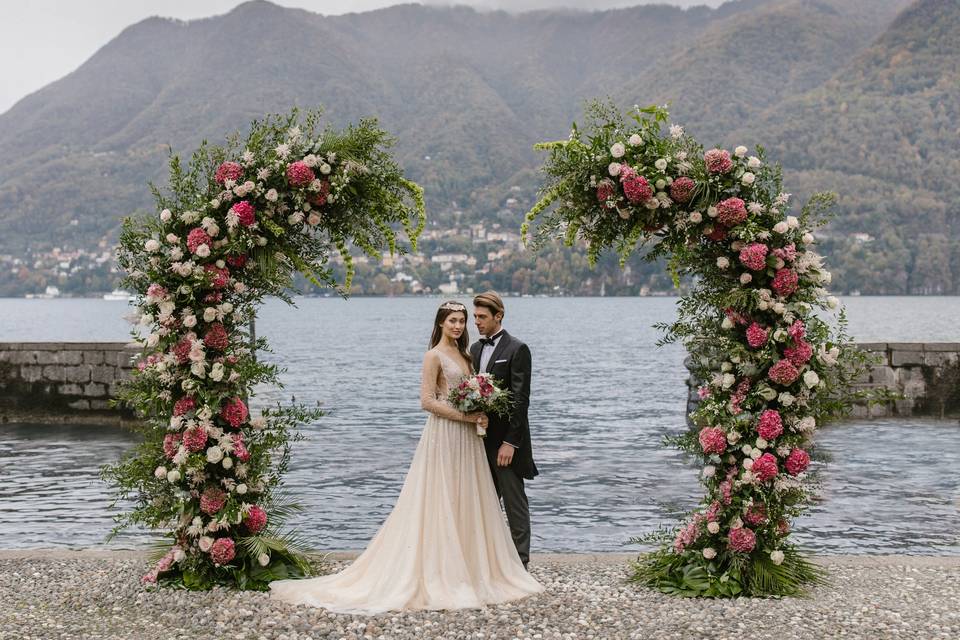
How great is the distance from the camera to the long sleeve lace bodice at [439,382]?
7711mm

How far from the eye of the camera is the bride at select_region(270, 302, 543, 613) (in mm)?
7520

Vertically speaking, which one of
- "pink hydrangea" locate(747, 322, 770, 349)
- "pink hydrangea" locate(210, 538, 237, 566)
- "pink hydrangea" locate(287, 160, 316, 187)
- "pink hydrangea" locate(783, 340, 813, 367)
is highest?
"pink hydrangea" locate(287, 160, 316, 187)

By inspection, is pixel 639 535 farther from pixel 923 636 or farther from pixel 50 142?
pixel 50 142

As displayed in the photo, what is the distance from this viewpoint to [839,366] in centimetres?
815

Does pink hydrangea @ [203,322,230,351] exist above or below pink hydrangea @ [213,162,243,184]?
below

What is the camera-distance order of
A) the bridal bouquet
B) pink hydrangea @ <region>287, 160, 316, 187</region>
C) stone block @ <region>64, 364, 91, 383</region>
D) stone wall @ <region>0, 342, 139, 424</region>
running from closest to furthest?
the bridal bouquet
pink hydrangea @ <region>287, 160, 316, 187</region>
stone wall @ <region>0, 342, 139, 424</region>
stone block @ <region>64, 364, 91, 383</region>

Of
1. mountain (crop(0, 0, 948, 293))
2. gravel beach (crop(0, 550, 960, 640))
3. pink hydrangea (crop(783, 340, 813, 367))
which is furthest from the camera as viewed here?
mountain (crop(0, 0, 948, 293))

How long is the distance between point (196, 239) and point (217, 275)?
33 cm

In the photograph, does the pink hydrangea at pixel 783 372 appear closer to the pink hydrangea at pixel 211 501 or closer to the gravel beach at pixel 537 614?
the gravel beach at pixel 537 614

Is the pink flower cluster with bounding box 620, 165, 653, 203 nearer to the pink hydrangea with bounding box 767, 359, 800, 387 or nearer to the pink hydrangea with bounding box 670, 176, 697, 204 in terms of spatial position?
the pink hydrangea with bounding box 670, 176, 697, 204

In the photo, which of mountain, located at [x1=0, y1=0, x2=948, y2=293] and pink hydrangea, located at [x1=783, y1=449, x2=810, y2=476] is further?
mountain, located at [x1=0, y1=0, x2=948, y2=293]

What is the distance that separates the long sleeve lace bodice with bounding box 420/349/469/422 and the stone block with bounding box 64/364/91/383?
16117 millimetres

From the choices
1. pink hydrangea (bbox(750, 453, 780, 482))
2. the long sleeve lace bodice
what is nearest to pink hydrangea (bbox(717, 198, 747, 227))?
pink hydrangea (bbox(750, 453, 780, 482))

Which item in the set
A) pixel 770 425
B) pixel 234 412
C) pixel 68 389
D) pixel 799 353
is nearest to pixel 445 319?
pixel 234 412
